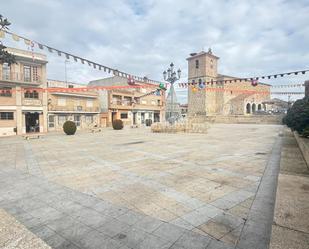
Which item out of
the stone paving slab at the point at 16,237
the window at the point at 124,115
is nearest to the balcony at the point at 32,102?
the window at the point at 124,115

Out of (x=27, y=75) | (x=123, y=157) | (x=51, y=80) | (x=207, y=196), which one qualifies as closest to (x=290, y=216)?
(x=207, y=196)

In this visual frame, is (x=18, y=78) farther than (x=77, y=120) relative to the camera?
No

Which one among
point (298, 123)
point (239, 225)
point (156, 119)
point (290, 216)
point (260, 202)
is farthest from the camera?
point (156, 119)

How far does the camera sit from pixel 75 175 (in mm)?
6324

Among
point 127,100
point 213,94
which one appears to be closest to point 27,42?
point 127,100

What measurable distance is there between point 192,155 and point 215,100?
4661 centimetres

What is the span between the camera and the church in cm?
4834

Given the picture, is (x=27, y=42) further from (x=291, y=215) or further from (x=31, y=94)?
(x=31, y=94)

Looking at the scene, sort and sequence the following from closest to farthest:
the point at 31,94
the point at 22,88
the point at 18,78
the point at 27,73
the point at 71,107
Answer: the point at 18,78, the point at 22,88, the point at 27,73, the point at 31,94, the point at 71,107

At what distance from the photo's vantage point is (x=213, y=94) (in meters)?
52.0

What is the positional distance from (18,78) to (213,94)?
42259 millimetres

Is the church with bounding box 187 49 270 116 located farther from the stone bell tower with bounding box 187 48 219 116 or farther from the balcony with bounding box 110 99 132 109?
the balcony with bounding box 110 99 132 109

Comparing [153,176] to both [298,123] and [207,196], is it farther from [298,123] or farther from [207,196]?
[298,123]

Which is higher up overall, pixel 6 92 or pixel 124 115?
pixel 6 92
